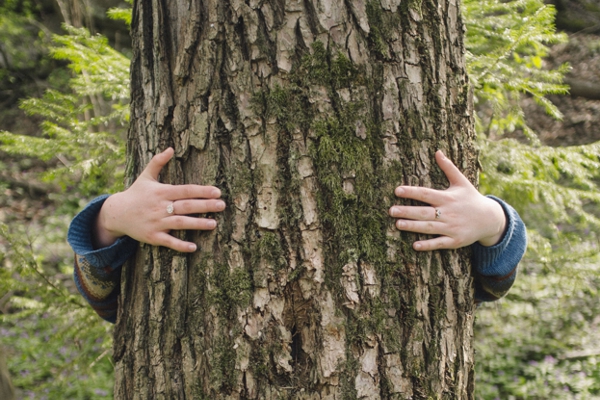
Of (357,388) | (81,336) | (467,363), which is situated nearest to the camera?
(357,388)

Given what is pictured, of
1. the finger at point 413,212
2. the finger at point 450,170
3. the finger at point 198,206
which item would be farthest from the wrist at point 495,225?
the finger at point 198,206

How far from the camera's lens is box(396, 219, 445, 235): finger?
1320 mm

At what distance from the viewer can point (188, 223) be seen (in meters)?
1.34

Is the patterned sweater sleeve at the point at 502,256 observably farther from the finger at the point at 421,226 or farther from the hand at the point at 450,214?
the finger at the point at 421,226

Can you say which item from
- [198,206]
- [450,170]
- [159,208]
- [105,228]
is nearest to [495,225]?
[450,170]

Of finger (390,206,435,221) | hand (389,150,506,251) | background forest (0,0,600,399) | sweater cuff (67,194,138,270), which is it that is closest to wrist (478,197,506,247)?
hand (389,150,506,251)

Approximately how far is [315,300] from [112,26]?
11043mm

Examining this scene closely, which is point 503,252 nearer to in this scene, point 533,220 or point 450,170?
point 450,170

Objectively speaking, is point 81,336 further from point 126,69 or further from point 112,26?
point 112,26

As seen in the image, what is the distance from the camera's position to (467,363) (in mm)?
1461

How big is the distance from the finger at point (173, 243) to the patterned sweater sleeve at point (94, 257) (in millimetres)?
236

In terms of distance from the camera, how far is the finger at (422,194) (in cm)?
133

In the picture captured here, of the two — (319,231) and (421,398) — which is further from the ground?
(319,231)

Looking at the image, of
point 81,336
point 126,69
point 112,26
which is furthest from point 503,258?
point 112,26
